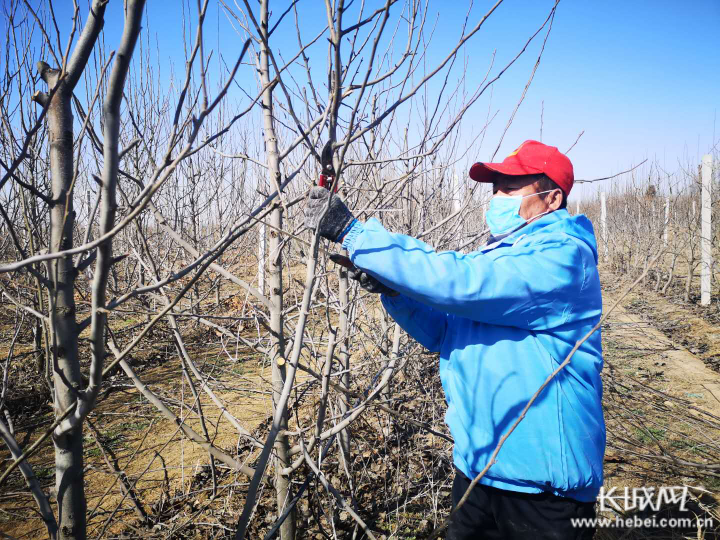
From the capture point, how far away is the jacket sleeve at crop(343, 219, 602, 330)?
4.02 ft

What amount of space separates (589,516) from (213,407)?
4013 mm

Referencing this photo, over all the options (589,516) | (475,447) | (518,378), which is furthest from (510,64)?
(589,516)

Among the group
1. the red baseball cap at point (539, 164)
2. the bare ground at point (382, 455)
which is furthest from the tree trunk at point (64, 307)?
the red baseball cap at point (539, 164)

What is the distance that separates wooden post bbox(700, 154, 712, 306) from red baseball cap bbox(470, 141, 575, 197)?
8.68 m

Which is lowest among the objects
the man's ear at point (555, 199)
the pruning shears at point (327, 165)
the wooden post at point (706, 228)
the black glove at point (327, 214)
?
the black glove at point (327, 214)

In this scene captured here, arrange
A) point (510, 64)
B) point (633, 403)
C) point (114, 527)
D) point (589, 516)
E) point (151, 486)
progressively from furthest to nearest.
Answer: point (633, 403) → point (151, 486) → point (114, 527) → point (589, 516) → point (510, 64)

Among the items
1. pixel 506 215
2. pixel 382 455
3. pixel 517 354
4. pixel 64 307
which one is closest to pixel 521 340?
pixel 517 354

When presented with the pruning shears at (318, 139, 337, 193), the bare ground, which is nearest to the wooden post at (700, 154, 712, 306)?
the bare ground

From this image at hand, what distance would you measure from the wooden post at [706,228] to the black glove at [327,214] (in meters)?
9.49

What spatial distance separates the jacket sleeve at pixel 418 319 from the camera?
1619 mm

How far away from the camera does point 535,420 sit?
1.33 m

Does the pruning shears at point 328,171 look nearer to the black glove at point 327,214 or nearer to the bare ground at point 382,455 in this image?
the black glove at point 327,214

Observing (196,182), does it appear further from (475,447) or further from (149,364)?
(475,447)

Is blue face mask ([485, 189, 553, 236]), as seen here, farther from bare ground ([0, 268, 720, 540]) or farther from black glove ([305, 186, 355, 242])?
bare ground ([0, 268, 720, 540])
